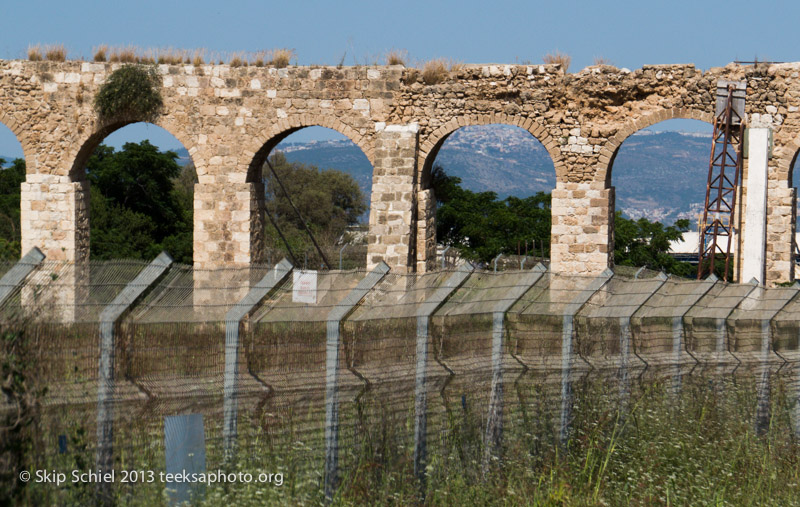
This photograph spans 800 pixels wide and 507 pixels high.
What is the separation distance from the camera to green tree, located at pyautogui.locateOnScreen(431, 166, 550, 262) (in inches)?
1220

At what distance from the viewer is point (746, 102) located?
48.3ft

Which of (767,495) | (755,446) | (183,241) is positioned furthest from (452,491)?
(183,241)

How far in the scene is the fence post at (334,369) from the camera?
5090 millimetres

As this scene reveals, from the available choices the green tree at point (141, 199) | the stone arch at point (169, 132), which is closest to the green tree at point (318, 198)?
the green tree at point (141, 199)

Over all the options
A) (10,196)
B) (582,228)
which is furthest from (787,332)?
(10,196)

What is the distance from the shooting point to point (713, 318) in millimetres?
8555

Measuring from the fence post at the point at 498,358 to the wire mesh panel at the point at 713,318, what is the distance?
2593 millimetres

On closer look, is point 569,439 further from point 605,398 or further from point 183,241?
point 183,241

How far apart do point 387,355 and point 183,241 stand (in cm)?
2218

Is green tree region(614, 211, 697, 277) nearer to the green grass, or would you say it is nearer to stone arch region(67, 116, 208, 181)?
stone arch region(67, 116, 208, 181)

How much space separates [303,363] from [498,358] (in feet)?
4.62

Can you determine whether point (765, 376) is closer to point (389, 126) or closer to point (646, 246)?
point (389, 126)

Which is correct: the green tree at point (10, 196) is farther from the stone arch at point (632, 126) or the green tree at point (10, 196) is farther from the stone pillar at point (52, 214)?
the stone arch at point (632, 126)

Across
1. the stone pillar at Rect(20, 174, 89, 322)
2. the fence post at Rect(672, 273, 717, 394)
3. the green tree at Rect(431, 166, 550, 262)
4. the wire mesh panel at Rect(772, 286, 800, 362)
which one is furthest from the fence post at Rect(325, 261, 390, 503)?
the green tree at Rect(431, 166, 550, 262)
